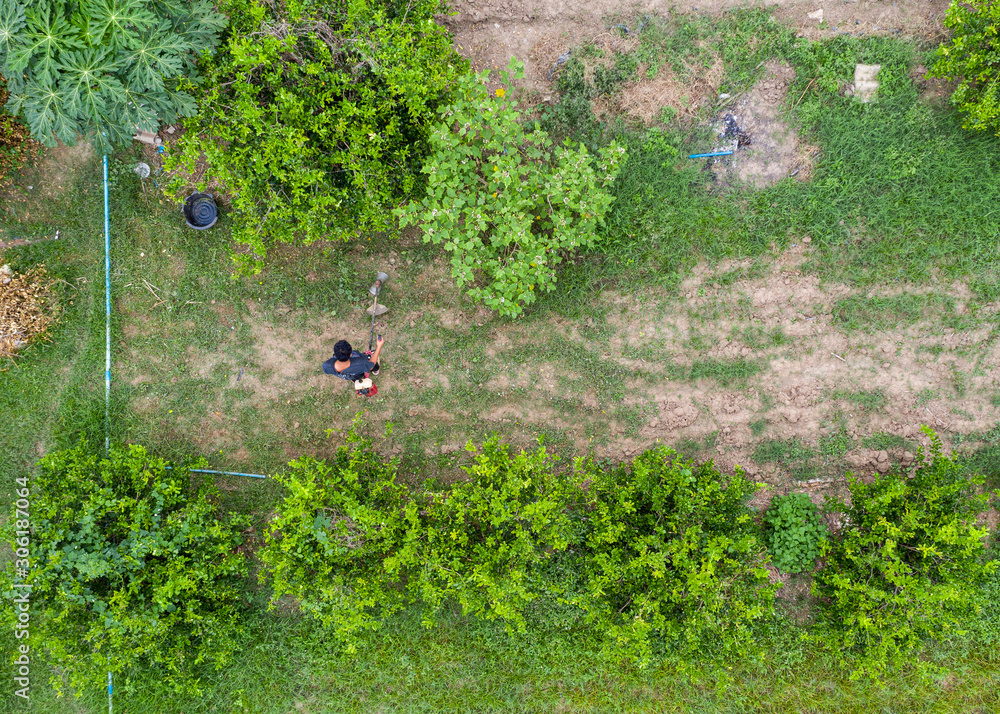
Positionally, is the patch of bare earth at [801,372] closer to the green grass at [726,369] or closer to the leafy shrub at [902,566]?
the green grass at [726,369]

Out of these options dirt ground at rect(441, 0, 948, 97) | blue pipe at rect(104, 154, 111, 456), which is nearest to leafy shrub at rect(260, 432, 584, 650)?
blue pipe at rect(104, 154, 111, 456)

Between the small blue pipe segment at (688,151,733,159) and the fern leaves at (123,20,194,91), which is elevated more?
the fern leaves at (123,20,194,91)

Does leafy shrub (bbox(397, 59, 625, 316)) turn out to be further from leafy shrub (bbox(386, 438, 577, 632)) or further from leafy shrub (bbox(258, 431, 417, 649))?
leafy shrub (bbox(258, 431, 417, 649))

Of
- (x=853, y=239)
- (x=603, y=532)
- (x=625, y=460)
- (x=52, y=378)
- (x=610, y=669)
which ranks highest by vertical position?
(x=853, y=239)

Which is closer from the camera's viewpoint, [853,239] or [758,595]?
[758,595]

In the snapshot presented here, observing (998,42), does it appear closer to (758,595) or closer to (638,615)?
(758,595)

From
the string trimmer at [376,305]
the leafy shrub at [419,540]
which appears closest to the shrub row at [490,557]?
the leafy shrub at [419,540]

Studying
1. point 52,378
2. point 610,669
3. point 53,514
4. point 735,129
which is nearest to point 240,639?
point 53,514
